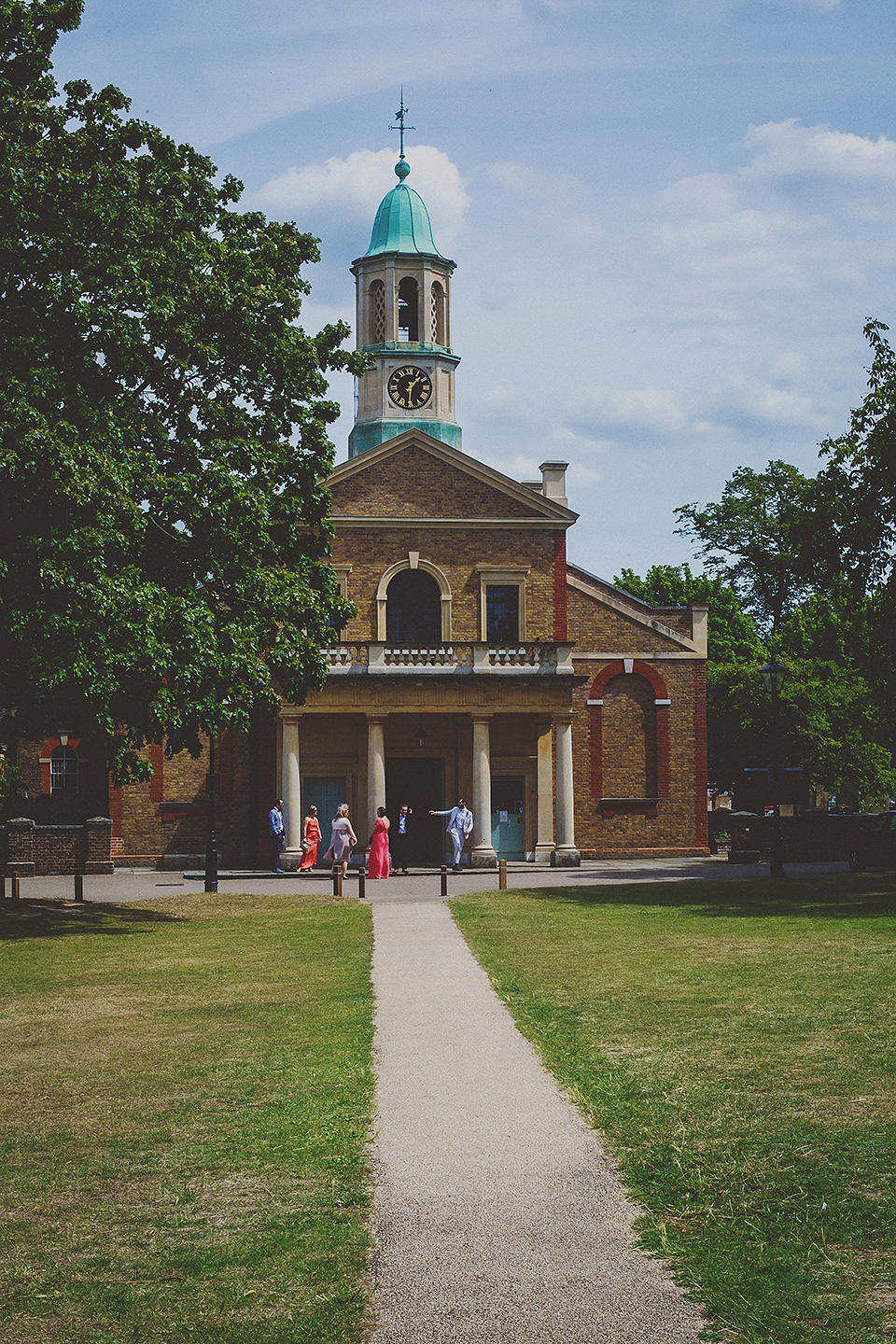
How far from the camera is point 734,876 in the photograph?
2981cm

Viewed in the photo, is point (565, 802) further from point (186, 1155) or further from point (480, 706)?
point (186, 1155)

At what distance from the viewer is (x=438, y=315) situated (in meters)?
43.5

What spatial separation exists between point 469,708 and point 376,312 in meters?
14.8

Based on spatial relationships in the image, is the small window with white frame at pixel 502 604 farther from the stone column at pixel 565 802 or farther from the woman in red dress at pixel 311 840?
the woman in red dress at pixel 311 840

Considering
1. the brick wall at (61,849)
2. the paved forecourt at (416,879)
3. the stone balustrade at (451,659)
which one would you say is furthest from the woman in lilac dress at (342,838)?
the brick wall at (61,849)

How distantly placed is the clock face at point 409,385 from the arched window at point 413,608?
25.1ft

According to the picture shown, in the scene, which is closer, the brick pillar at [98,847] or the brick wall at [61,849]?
the brick wall at [61,849]

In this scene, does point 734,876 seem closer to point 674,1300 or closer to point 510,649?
point 510,649

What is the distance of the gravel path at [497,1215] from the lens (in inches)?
183

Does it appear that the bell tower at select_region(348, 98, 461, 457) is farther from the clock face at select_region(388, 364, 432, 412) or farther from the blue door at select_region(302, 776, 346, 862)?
the blue door at select_region(302, 776, 346, 862)

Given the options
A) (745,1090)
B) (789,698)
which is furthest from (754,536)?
(745,1090)

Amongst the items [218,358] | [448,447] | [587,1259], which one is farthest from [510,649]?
[587,1259]

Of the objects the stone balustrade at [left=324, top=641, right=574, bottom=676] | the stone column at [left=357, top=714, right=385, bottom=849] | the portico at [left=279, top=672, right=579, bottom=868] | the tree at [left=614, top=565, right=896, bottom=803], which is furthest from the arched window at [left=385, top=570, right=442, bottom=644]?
the tree at [left=614, top=565, right=896, bottom=803]

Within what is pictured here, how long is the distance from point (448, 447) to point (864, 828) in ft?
47.6
